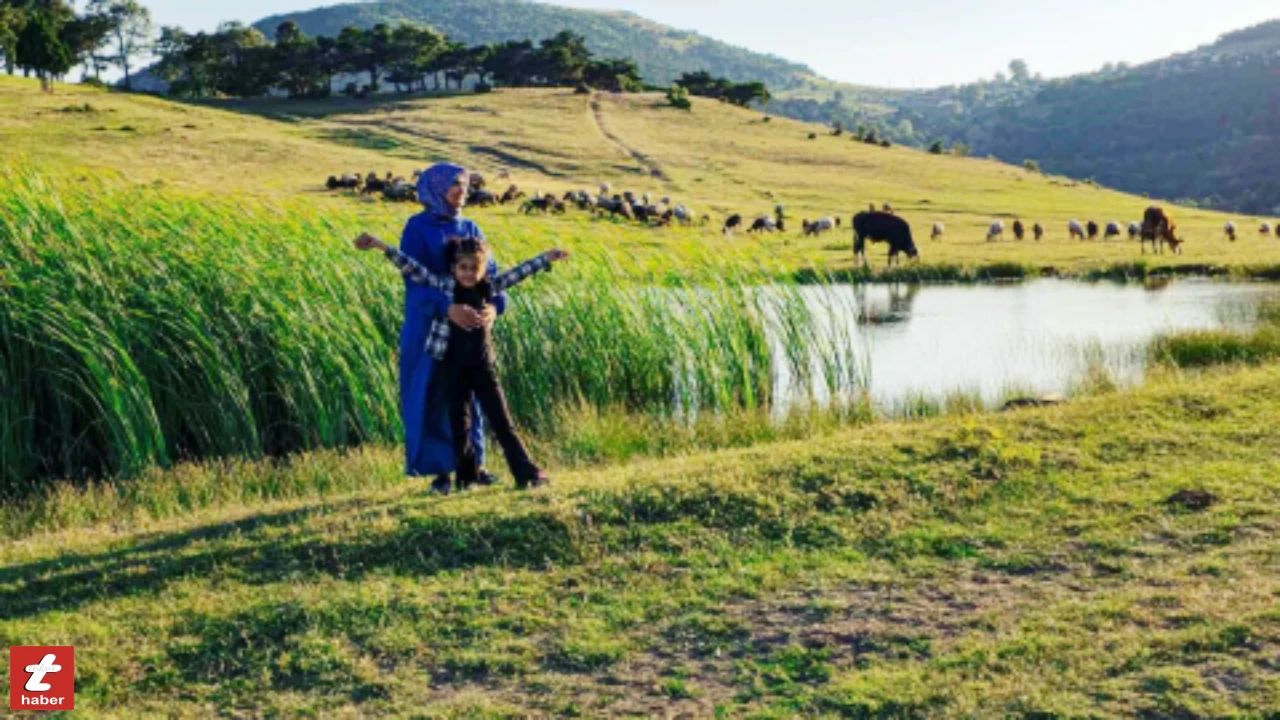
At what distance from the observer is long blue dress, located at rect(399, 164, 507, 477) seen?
811cm

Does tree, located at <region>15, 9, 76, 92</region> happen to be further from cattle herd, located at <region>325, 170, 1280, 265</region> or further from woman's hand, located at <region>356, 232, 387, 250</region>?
woman's hand, located at <region>356, 232, 387, 250</region>

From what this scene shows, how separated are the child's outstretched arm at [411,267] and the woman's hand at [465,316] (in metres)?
0.20

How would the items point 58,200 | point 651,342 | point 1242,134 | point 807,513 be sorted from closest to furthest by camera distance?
1. point 807,513
2. point 58,200
3. point 651,342
4. point 1242,134

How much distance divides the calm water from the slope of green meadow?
1116mm

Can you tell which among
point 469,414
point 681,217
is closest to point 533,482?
point 469,414

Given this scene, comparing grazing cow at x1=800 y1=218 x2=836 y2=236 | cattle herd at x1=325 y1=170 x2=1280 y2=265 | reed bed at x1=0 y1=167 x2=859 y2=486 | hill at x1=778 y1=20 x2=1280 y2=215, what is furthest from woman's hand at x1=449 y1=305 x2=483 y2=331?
hill at x1=778 y1=20 x2=1280 y2=215

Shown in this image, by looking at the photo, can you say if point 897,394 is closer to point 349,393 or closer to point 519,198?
point 349,393

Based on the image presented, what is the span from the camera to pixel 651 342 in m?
13.6

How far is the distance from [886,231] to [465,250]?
2611 cm

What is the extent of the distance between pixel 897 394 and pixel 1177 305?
10973mm

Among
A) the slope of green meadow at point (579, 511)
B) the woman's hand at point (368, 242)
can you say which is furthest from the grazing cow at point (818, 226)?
the woman's hand at point (368, 242)

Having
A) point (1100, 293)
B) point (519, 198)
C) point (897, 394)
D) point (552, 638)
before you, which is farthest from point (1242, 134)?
point (552, 638)

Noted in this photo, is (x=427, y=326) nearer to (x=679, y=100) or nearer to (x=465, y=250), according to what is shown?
(x=465, y=250)

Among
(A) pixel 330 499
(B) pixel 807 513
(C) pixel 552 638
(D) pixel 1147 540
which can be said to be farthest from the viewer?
(A) pixel 330 499
